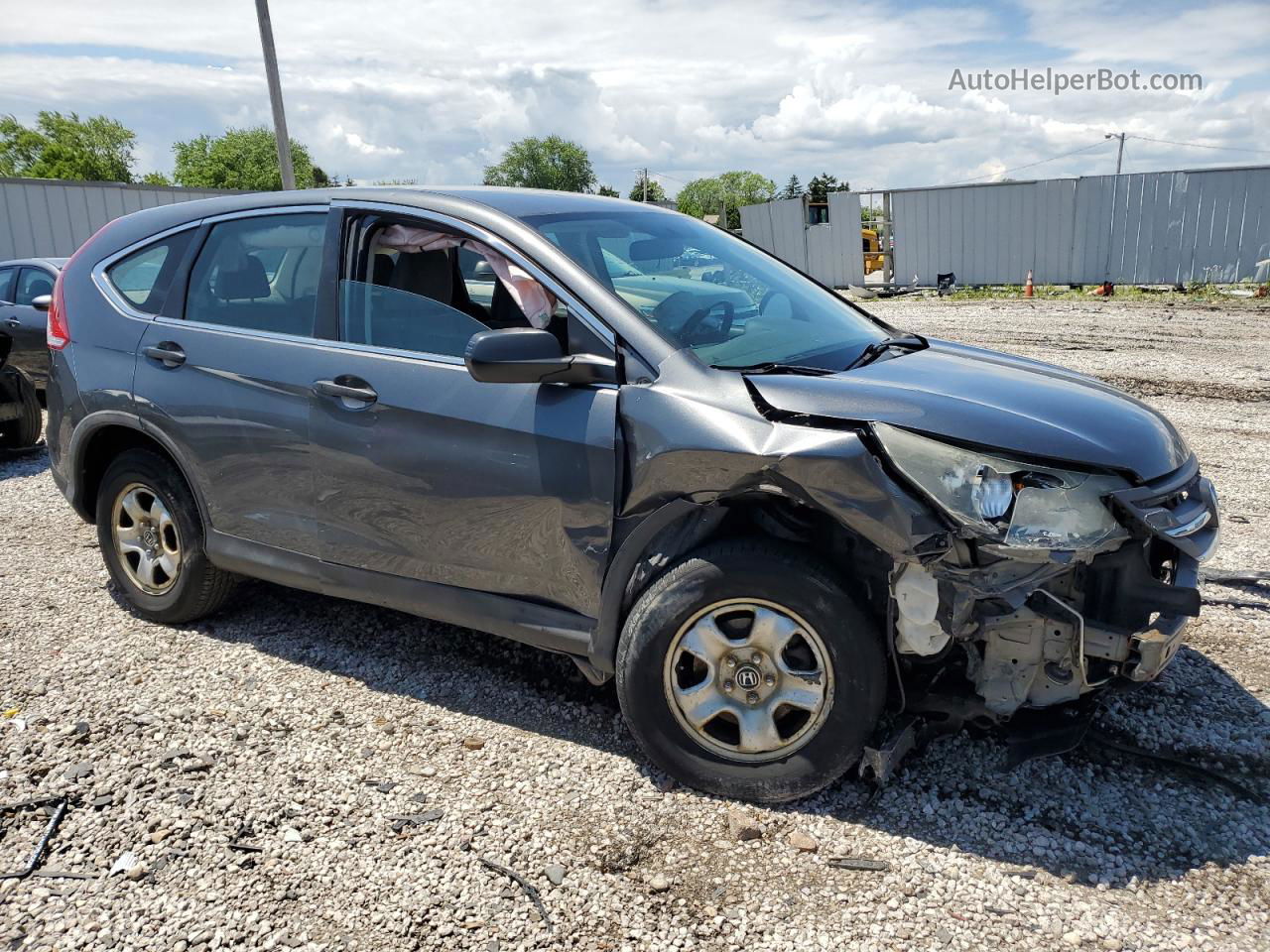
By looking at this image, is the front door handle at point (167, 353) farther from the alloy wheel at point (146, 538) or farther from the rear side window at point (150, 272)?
the alloy wheel at point (146, 538)

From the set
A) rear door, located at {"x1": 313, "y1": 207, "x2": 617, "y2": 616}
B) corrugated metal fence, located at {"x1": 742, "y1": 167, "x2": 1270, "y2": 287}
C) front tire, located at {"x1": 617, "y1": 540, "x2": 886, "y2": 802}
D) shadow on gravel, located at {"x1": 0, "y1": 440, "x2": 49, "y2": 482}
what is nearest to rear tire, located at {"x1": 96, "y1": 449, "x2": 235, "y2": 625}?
rear door, located at {"x1": 313, "y1": 207, "x2": 617, "y2": 616}

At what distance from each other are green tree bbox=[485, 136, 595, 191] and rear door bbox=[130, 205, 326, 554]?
10090 centimetres

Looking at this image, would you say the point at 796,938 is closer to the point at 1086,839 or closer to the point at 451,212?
the point at 1086,839

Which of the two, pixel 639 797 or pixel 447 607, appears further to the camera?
pixel 447 607

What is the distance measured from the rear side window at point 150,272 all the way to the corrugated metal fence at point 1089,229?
19840 millimetres

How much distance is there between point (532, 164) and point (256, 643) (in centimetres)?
10772

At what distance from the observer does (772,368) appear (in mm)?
3100

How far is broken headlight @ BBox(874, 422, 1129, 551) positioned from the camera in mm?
2645

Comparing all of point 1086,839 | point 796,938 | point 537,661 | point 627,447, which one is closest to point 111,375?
point 537,661

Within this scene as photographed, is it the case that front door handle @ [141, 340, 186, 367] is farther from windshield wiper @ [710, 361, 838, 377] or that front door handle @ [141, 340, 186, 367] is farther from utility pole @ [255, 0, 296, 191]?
utility pole @ [255, 0, 296, 191]

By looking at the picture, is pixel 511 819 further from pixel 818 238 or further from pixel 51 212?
pixel 51 212

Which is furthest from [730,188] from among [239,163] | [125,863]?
[125,863]

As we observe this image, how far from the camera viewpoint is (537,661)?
405 cm

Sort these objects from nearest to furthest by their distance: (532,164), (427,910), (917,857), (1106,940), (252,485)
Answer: (1106,940), (427,910), (917,857), (252,485), (532,164)
